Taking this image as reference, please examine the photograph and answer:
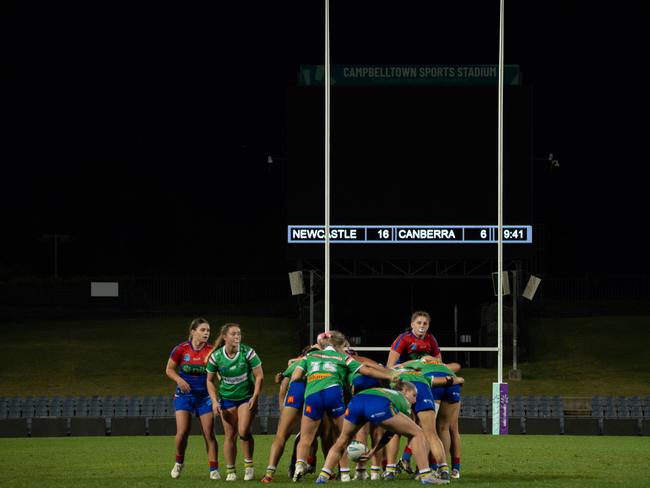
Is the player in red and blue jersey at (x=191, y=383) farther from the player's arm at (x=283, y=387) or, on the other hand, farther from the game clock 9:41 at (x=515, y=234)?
the game clock 9:41 at (x=515, y=234)

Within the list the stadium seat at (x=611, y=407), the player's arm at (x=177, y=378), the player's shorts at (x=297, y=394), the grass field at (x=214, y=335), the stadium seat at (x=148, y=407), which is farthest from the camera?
the grass field at (x=214, y=335)

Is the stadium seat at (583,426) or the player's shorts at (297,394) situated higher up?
the player's shorts at (297,394)

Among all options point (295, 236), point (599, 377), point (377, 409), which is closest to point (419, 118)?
point (295, 236)

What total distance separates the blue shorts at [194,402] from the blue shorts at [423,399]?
2263 mm

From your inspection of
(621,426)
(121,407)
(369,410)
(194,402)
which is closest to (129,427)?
(121,407)

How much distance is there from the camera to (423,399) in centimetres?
1155

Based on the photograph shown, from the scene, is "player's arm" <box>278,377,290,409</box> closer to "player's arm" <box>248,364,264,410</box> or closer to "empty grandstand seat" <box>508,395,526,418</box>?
"player's arm" <box>248,364,264,410</box>

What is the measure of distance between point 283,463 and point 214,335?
26692 mm

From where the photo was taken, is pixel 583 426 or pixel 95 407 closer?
pixel 583 426

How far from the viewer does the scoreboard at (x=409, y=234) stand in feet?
102

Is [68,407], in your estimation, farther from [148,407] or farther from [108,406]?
[148,407]

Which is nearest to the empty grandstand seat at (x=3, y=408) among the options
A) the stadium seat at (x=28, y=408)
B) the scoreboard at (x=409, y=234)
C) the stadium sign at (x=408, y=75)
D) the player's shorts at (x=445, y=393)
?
the stadium seat at (x=28, y=408)

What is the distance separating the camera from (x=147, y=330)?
45.1m

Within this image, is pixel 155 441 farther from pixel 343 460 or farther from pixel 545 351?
pixel 545 351
